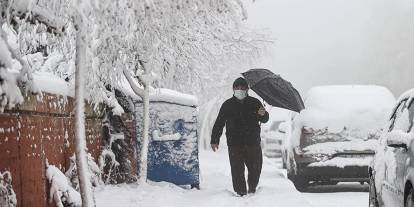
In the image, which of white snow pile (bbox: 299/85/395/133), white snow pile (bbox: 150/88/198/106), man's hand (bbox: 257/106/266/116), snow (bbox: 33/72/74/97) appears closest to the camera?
snow (bbox: 33/72/74/97)

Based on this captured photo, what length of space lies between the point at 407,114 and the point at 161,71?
10.5 feet

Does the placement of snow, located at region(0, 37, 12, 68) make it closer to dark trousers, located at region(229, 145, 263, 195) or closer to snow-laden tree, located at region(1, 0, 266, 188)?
snow-laden tree, located at region(1, 0, 266, 188)

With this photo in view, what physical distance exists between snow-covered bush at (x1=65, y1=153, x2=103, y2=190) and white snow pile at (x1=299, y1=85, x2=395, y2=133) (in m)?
4.04

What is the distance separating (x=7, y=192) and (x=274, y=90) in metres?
6.33

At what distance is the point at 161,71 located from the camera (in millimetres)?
8508

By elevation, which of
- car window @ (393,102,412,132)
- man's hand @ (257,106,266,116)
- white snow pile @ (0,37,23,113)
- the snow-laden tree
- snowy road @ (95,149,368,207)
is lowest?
snowy road @ (95,149,368,207)

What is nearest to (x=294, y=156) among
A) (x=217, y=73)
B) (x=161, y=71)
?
(x=161, y=71)

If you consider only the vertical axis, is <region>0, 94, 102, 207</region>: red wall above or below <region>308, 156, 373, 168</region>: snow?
above

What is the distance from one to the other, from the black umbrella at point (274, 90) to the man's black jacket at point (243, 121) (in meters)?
0.67

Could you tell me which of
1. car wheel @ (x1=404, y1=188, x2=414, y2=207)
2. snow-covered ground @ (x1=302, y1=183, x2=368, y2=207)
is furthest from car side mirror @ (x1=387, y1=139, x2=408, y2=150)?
snow-covered ground @ (x1=302, y1=183, x2=368, y2=207)

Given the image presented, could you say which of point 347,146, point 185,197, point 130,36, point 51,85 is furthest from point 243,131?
point 130,36

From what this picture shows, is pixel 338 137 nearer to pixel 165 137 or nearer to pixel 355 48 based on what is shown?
pixel 165 137

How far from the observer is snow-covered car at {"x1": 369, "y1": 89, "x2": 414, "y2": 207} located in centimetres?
563

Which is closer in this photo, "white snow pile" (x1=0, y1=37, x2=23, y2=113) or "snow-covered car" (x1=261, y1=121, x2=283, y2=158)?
"white snow pile" (x1=0, y1=37, x2=23, y2=113)
